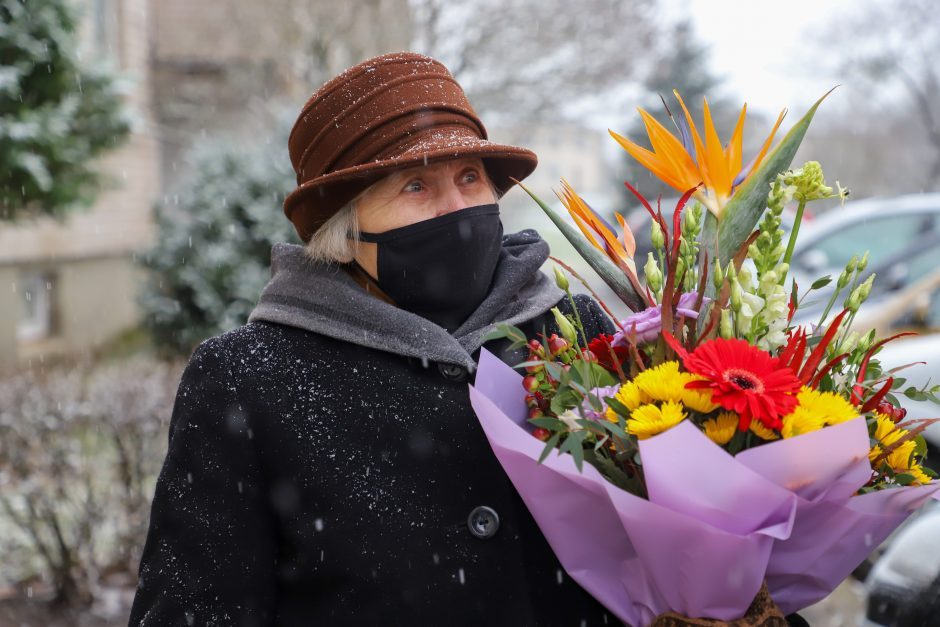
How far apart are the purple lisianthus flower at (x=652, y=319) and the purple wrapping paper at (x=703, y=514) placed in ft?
0.74

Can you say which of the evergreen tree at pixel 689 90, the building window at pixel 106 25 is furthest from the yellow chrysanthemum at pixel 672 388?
the evergreen tree at pixel 689 90

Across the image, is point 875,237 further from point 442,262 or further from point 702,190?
point 702,190

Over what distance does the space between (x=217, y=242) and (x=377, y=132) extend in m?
5.70

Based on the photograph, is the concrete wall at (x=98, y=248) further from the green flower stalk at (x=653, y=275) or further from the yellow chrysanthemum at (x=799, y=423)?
the yellow chrysanthemum at (x=799, y=423)

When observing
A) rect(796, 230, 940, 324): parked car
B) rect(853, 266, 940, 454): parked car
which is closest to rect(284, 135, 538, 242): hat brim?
rect(853, 266, 940, 454): parked car

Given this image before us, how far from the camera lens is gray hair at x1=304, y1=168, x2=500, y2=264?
201 cm

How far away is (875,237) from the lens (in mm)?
9445

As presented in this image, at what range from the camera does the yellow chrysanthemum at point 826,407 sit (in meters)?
1.34

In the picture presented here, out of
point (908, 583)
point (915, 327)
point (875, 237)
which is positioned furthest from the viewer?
point (875, 237)

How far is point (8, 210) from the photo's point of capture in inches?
243

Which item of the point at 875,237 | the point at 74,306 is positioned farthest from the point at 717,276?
the point at 74,306

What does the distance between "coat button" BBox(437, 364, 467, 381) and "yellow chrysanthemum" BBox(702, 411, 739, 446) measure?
2.27ft

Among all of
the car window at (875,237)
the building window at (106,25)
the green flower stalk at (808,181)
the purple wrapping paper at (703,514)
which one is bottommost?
the purple wrapping paper at (703,514)

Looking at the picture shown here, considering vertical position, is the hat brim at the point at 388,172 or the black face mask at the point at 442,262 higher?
the hat brim at the point at 388,172
